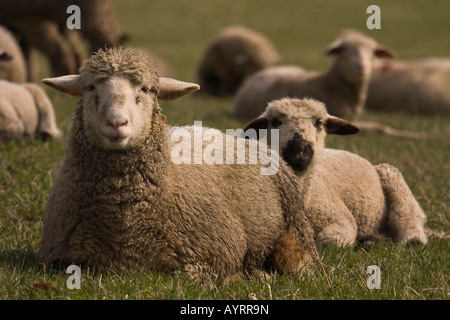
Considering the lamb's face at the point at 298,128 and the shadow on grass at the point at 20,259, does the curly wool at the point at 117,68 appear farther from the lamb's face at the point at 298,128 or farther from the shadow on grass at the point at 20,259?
Answer: the lamb's face at the point at 298,128

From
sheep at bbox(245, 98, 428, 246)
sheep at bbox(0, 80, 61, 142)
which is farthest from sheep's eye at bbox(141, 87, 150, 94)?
sheep at bbox(0, 80, 61, 142)

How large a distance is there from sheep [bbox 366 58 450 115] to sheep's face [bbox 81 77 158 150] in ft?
36.3

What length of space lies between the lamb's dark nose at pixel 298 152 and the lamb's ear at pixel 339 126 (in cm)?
64

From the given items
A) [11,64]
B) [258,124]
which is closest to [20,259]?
[258,124]

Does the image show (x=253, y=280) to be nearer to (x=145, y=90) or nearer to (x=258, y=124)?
(x=145, y=90)

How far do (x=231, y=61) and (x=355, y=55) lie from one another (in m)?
5.77

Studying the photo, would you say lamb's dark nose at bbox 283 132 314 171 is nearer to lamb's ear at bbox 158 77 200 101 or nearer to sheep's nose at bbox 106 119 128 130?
lamb's ear at bbox 158 77 200 101

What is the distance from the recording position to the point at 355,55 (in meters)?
11.1

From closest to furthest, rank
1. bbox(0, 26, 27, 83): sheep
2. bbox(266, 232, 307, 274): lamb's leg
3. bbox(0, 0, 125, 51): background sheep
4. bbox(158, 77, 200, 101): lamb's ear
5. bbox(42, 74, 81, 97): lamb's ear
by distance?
bbox(42, 74, 81, 97): lamb's ear < bbox(158, 77, 200, 101): lamb's ear < bbox(266, 232, 307, 274): lamb's leg < bbox(0, 26, 27, 83): sheep < bbox(0, 0, 125, 51): background sheep

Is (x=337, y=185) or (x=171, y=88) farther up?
(x=171, y=88)

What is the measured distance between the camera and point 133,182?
462cm

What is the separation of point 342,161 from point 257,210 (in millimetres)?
2052

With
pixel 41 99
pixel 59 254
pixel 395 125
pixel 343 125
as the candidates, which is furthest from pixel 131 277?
pixel 395 125

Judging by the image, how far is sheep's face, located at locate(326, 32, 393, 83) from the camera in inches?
434
